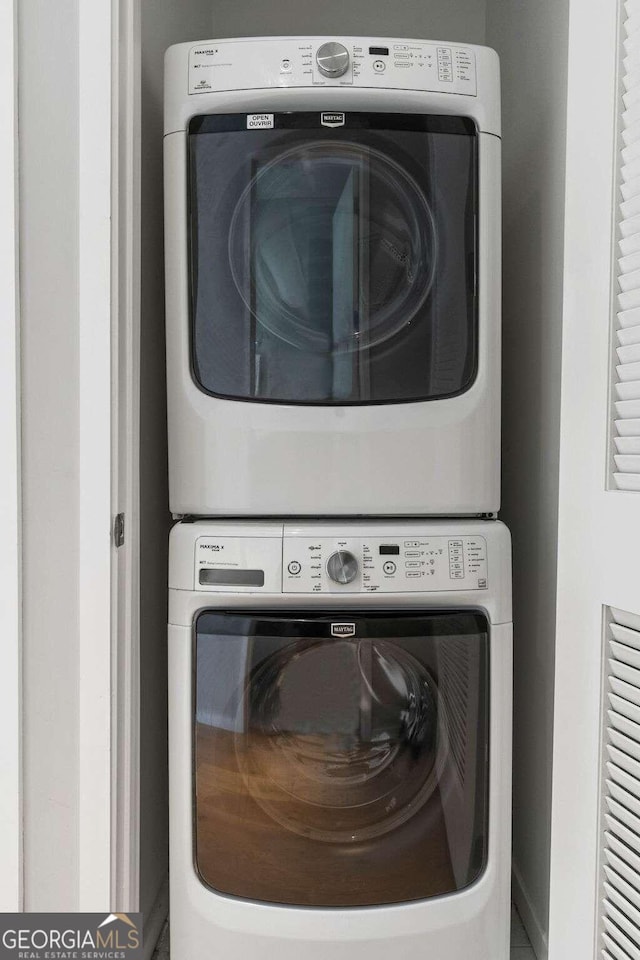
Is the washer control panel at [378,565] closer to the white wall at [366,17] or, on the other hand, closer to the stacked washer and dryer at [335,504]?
the stacked washer and dryer at [335,504]

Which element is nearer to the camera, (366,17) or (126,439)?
(126,439)

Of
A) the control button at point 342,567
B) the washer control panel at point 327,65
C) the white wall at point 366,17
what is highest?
the white wall at point 366,17

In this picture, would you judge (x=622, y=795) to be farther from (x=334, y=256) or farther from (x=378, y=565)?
(x=334, y=256)

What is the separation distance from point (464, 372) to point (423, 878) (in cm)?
86

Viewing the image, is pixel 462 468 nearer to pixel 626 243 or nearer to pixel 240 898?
pixel 626 243

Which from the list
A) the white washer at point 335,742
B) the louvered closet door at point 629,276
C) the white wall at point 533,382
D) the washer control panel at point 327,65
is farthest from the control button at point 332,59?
the white washer at point 335,742

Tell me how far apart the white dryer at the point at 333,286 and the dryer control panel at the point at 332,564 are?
0.20 feet

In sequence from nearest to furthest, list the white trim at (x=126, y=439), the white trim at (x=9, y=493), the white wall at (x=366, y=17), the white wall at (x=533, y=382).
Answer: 1. the white trim at (x=9, y=493)
2. the white trim at (x=126, y=439)
3. the white wall at (x=533, y=382)
4. the white wall at (x=366, y=17)

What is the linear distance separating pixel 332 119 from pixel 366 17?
88 centimetres

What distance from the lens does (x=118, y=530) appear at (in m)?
1.17

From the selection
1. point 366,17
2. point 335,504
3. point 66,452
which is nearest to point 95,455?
point 66,452

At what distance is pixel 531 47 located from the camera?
156 centimetres

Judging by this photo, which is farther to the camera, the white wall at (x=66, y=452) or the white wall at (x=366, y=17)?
the white wall at (x=366, y=17)

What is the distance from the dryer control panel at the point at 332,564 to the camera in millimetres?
1218
